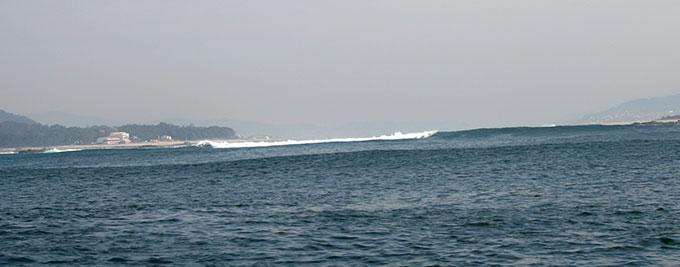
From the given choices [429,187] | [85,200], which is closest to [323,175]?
[429,187]

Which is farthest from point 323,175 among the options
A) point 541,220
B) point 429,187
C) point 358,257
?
point 358,257

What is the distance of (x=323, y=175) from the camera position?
42844 mm

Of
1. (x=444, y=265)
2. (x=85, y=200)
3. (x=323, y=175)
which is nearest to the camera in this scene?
(x=444, y=265)

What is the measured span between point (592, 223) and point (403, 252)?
6.80m

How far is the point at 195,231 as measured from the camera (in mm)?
20922

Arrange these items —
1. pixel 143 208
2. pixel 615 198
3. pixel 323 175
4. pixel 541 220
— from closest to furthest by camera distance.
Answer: pixel 541 220
pixel 615 198
pixel 143 208
pixel 323 175

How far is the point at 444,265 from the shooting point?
14805 mm

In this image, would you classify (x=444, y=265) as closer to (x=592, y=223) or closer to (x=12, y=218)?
(x=592, y=223)

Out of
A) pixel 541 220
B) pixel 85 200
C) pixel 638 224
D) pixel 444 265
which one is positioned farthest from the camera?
pixel 85 200

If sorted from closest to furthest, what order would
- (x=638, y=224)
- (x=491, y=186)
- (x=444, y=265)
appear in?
1. (x=444, y=265)
2. (x=638, y=224)
3. (x=491, y=186)

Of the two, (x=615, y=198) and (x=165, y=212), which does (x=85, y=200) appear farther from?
(x=615, y=198)

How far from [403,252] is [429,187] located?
15399 mm

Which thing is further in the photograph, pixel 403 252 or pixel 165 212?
pixel 165 212

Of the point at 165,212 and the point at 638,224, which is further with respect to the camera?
the point at 165,212
